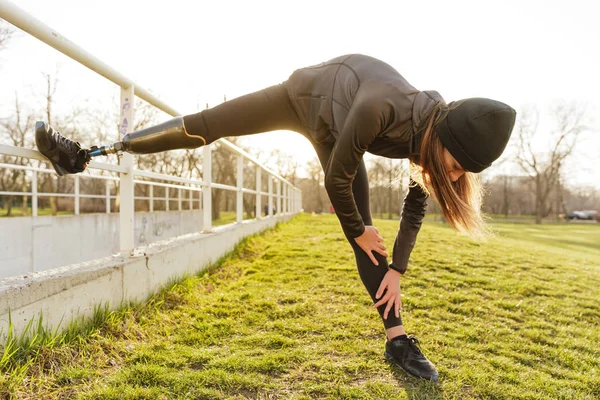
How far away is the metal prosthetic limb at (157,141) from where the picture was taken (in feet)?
5.64

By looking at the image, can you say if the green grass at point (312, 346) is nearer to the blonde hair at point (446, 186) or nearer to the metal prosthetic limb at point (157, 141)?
the blonde hair at point (446, 186)

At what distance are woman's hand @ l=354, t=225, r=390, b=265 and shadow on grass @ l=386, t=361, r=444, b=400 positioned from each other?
47 cm

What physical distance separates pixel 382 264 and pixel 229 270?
1.98 metres

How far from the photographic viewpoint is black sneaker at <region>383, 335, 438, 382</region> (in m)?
1.44

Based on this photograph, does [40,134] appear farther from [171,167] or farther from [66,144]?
[171,167]

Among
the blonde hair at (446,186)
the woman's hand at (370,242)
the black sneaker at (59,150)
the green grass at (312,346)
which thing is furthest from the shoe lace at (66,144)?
the blonde hair at (446,186)

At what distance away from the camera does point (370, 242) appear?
154 centimetres

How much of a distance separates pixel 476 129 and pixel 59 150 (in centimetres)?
172

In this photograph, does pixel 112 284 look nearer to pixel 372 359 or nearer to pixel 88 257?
pixel 372 359

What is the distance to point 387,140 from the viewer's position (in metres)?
1.36

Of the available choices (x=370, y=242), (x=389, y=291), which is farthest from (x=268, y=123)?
(x=389, y=291)

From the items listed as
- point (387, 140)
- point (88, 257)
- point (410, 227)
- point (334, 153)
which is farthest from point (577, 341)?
point (88, 257)

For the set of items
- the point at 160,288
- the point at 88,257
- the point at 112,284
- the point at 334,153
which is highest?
the point at 334,153

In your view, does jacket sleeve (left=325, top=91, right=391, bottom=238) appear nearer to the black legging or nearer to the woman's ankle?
the black legging
